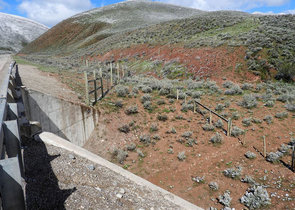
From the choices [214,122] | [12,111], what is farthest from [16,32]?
[12,111]

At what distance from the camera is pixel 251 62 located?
2073 centimetres

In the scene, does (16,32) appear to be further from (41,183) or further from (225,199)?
(225,199)

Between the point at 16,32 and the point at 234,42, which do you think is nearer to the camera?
the point at 234,42

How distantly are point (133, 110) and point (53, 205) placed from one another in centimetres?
881

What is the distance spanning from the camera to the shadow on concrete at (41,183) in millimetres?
4070

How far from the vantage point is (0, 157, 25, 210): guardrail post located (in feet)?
6.34

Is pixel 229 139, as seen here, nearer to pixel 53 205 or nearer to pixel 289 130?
pixel 289 130

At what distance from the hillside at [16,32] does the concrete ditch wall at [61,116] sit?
11874 cm

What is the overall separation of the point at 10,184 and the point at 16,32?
517ft

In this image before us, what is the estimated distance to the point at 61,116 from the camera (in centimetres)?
1026

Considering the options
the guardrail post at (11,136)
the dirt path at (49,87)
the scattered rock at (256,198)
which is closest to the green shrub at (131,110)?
the dirt path at (49,87)

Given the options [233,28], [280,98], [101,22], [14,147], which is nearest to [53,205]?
[14,147]

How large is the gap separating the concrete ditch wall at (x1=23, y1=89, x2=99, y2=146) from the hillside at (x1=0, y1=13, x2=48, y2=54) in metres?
119

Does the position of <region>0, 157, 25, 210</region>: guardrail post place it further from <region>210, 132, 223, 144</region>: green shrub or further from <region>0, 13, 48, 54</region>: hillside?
<region>0, 13, 48, 54</region>: hillside
